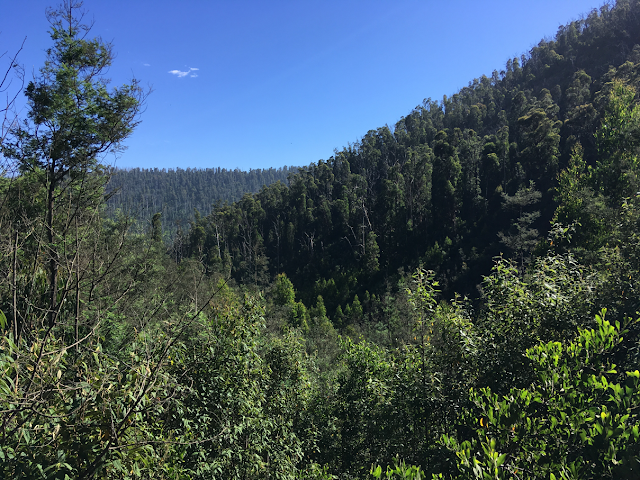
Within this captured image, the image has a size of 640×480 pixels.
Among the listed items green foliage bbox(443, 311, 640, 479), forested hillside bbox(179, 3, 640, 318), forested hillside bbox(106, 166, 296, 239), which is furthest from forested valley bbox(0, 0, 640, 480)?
forested hillside bbox(106, 166, 296, 239)

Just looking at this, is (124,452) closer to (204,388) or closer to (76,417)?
(76,417)

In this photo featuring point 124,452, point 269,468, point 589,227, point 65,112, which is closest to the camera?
point 124,452

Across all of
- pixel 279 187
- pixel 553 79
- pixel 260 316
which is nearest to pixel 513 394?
pixel 260 316

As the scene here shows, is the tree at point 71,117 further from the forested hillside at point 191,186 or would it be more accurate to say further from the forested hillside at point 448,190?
the forested hillside at point 191,186

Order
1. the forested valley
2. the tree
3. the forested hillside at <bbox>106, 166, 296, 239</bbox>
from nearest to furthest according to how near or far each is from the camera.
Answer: the forested valley < the tree < the forested hillside at <bbox>106, 166, 296, 239</bbox>

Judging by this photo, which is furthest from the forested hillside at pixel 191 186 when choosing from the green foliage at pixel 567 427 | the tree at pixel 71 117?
the green foliage at pixel 567 427

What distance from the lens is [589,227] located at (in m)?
19.3

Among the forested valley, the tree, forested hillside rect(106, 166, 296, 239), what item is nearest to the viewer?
the forested valley

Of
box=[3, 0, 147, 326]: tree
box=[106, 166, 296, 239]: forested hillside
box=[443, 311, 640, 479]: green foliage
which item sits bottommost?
box=[443, 311, 640, 479]: green foliage

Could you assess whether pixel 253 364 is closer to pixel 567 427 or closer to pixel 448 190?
pixel 567 427

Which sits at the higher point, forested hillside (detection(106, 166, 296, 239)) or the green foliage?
forested hillside (detection(106, 166, 296, 239))

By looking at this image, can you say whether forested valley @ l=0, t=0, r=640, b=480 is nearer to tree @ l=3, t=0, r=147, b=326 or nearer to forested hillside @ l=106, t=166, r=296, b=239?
tree @ l=3, t=0, r=147, b=326

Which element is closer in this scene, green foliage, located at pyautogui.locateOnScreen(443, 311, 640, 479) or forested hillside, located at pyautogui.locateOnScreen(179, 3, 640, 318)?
green foliage, located at pyautogui.locateOnScreen(443, 311, 640, 479)

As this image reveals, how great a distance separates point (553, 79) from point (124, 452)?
253 feet
